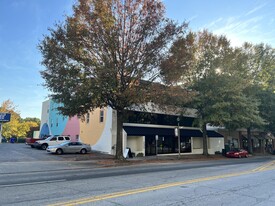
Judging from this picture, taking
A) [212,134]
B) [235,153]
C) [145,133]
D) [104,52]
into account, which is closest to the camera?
[104,52]

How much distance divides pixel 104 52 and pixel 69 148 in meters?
12.6

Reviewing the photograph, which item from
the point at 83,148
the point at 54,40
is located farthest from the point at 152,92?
the point at 83,148

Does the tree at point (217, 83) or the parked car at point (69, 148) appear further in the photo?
the tree at point (217, 83)

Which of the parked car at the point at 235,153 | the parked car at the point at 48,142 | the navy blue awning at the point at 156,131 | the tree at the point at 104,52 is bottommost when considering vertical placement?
the parked car at the point at 235,153

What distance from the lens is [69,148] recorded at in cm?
2584

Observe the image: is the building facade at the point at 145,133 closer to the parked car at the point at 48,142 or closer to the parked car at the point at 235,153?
the parked car at the point at 48,142

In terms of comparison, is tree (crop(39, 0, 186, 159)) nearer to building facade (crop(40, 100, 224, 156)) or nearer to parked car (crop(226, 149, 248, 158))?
building facade (crop(40, 100, 224, 156))

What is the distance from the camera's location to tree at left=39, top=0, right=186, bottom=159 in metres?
17.4

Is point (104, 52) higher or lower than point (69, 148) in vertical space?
higher

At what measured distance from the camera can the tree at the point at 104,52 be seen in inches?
683

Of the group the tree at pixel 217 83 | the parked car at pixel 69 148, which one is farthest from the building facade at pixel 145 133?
the tree at pixel 217 83

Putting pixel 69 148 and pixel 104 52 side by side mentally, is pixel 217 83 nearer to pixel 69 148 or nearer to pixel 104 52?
pixel 104 52

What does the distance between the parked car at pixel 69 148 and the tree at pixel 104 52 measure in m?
6.95

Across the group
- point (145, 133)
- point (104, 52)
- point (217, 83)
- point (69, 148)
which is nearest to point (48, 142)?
point (69, 148)
